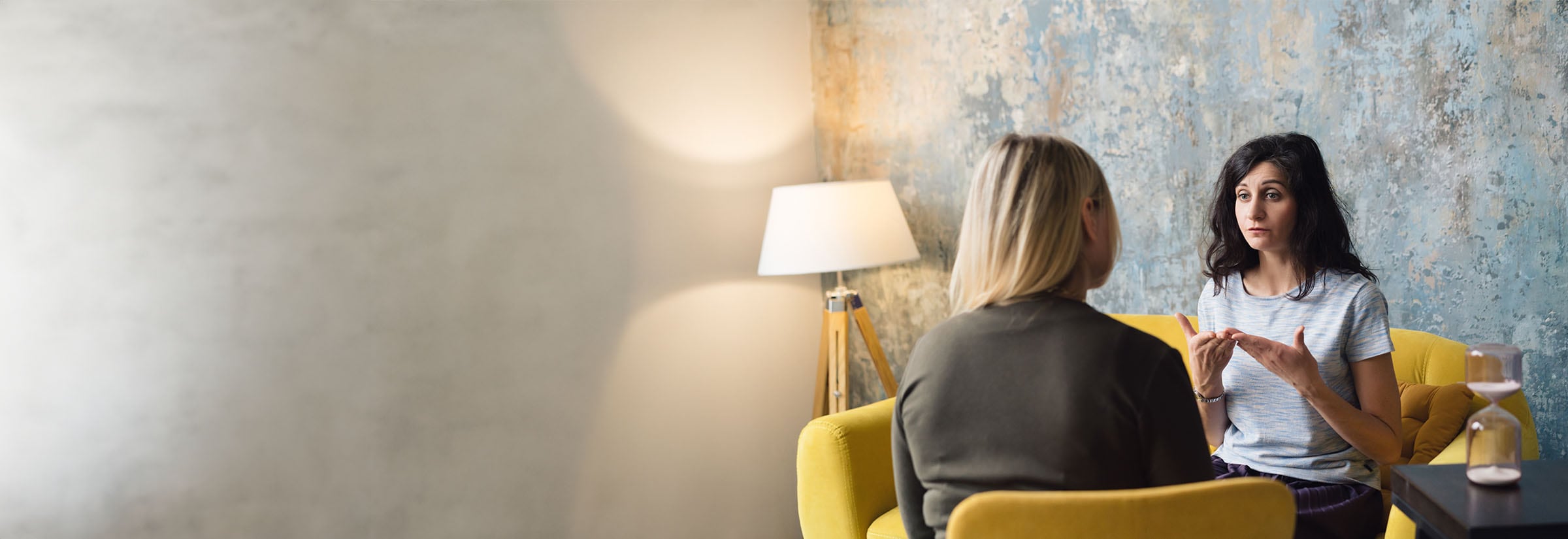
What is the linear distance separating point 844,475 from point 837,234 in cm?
97

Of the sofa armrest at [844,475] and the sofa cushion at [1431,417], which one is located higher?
the sofa cushion at [1431,417]

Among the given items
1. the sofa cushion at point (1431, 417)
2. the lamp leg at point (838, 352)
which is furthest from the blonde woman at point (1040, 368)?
the lamp leg at point (838, 352)

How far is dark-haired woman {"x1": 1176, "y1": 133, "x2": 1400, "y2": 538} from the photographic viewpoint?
1.87 metres

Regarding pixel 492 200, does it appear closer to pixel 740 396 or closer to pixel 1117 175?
pixel 740 396

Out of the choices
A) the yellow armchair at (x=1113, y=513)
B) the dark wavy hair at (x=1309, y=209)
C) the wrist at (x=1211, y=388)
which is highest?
the dark wavy hair at (x=1309, y=209)

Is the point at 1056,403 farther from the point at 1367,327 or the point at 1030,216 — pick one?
the point at 1367,327

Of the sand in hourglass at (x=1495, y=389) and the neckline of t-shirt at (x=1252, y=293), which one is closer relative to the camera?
the sand in hourglass at (x=1495, y=389)

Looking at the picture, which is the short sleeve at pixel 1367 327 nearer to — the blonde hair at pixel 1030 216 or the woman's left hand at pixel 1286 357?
the woman's left hand at pixel 1286 357

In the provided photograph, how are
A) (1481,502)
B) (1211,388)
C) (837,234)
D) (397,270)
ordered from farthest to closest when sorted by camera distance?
(837,234)
(397,270)
(1211,388)
(1481,502)

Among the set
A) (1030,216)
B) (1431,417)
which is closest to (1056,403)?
(1030,216)

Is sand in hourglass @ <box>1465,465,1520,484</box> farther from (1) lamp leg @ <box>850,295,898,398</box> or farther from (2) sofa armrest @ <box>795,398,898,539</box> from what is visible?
(1) lamp leg @ <box>850,295,898,398</box>

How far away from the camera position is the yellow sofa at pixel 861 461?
231 centimetres

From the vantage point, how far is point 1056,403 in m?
1.27

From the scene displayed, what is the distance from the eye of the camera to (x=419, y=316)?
9.06 ft
